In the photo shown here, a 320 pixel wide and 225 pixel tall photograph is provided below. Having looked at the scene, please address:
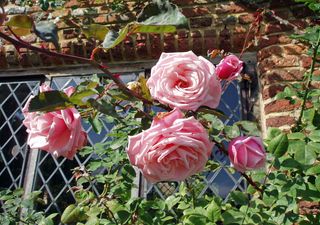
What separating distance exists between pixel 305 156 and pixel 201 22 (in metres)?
1.48

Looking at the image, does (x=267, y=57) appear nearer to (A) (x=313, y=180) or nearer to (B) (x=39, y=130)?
(A) (x=313, y=180)

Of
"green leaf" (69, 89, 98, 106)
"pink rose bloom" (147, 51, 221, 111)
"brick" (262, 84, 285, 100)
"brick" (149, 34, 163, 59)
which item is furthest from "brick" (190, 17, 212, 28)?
"green leaf" (69, 89, 98, 106)

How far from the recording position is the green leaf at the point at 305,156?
1346 mm

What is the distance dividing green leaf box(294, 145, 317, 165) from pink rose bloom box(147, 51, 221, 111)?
1.53 ft

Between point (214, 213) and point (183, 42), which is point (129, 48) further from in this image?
point (214, 213)

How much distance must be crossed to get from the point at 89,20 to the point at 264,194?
6.03 ft

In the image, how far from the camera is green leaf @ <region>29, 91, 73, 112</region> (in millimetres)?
910

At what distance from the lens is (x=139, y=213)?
159 centimetres

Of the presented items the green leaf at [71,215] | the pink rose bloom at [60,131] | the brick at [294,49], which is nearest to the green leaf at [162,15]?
the pink rose bloom at [60,131]

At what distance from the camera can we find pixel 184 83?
1004 mm

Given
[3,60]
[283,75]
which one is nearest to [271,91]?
[283,75]

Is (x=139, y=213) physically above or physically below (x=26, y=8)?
below

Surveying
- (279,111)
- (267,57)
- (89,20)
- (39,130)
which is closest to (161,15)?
(39,130)

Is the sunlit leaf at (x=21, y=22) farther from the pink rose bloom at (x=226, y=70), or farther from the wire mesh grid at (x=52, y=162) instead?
the wire mesh grid at (x=52, y=162)
